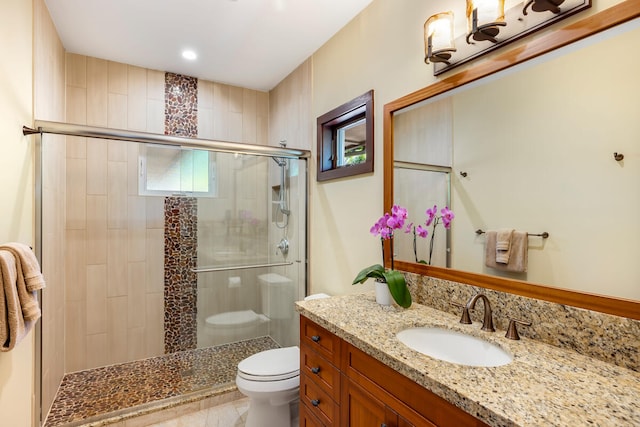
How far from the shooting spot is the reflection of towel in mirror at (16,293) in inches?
47.0

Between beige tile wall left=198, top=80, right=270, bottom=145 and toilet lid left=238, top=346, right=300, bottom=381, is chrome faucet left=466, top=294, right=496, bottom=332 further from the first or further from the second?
beige tile wall left=198, top=80, right=270, bottom=145

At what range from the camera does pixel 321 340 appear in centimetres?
142

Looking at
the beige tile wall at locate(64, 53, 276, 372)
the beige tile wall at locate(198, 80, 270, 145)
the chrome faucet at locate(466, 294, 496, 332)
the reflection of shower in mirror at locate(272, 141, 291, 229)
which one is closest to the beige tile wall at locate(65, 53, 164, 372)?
the beige tile wall at locate(64, 53, 276, 372)

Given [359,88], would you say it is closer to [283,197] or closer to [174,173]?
[283,197]

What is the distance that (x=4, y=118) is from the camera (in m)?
1.40

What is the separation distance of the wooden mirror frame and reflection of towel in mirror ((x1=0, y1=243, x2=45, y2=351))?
170 cm

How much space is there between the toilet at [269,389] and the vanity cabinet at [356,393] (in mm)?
322

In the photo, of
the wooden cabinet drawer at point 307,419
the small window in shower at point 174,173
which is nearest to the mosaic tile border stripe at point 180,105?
the small window in shower at point 174,173

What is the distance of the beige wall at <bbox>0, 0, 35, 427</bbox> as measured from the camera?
139cm

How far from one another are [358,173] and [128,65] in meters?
2.39

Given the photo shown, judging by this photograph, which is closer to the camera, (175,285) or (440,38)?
(440,38)

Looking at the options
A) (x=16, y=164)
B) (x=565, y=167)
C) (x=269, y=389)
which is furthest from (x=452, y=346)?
(x=16, y=164)

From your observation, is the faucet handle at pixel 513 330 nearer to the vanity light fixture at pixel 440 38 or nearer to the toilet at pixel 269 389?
the vanity light fixture at pixel 440 38

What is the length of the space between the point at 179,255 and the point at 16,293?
1.77 meters
